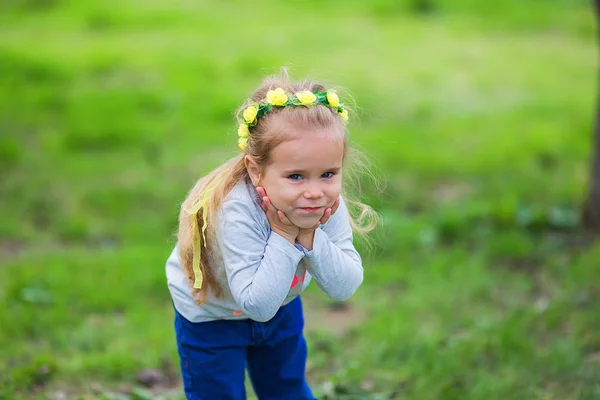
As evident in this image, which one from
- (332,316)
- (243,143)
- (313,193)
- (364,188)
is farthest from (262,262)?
(364,188)

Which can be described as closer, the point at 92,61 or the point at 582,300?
the point at 582,300

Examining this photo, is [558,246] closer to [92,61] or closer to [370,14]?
[92,61]

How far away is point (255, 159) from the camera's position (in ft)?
7.76

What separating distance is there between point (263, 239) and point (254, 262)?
0.09 metres

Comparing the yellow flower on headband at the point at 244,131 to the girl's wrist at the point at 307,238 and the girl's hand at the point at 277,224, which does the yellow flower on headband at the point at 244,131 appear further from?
the girl's wrist at the point at 307,238

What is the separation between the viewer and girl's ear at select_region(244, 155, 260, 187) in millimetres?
2383

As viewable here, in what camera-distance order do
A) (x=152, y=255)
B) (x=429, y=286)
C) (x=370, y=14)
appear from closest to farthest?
(x=429, y=286)
(x=152, y=255)
(x=370, y=14)

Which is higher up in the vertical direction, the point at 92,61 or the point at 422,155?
the point at 92,61

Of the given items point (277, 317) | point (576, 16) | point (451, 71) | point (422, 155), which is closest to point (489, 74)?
point (451, 71)

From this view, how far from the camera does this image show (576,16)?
41.5ft

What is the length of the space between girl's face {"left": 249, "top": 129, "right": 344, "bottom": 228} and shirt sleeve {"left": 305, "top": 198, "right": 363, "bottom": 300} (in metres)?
0.09

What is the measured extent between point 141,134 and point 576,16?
8376 millimetres

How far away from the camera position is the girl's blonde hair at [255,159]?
2.29 metres

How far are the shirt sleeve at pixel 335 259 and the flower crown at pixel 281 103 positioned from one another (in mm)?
341
